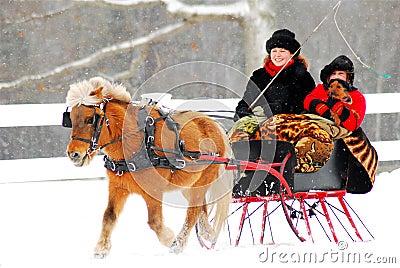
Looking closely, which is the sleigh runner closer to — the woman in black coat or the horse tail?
the horse tail

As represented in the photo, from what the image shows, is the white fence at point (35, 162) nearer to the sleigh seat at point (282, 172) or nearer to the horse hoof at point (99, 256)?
the sleigh seat at point (282, 172)

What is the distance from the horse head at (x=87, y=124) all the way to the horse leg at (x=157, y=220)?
0.48 m

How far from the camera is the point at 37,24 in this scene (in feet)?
27.9

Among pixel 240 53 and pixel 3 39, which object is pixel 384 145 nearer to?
pixel 240 53

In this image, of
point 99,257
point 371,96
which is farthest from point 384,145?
point 99,257

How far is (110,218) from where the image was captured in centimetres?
427

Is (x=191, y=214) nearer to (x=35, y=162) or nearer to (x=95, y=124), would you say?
(x=95, y=124)

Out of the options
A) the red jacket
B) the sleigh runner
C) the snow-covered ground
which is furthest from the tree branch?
the sleigh runner

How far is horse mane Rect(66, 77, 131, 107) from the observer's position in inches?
159

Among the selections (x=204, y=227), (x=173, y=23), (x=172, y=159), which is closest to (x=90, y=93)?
(x=172, y=159)

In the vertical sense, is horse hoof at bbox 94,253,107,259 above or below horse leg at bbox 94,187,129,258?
below

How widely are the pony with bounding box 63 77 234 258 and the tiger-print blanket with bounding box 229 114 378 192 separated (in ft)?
0.95

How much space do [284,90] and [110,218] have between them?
5.72 feet

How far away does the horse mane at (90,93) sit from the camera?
4051 millimetres
